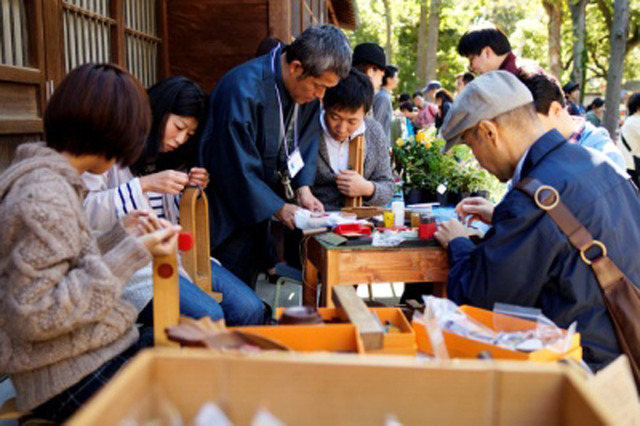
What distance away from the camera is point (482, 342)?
159 centimetres

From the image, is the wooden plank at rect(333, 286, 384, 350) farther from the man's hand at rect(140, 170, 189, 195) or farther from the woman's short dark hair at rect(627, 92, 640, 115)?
the woman's short dark hair at rect(627, 92, 640, 115)

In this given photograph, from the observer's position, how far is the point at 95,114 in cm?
172

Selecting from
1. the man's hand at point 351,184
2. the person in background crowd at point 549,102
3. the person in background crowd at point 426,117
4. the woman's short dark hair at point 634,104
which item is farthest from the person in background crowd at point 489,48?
the person in background crowd at point 426,117

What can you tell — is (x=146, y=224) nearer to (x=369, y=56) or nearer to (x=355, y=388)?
(x=355, y=388)

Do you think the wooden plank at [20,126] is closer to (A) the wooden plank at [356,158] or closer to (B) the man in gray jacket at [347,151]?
(B) the man in gray jacket at [347,151]

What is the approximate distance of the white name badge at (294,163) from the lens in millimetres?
3482

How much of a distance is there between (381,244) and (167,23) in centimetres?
344

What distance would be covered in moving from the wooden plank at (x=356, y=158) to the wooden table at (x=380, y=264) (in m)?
1.09

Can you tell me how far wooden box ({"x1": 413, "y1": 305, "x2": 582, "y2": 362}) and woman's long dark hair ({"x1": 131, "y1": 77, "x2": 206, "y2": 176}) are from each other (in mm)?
1672

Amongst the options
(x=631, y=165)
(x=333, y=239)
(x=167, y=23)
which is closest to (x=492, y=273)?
(x=333, y=239)

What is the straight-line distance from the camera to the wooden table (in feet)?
9.02

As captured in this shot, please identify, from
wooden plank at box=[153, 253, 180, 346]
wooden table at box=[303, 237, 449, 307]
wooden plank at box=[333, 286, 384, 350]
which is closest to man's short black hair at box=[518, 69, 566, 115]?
wooden table at box=[303, 237, 449, 307]

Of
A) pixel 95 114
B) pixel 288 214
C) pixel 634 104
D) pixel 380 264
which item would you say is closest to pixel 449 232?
pixel 380 264

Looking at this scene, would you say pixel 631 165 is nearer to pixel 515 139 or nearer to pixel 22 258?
pixel 515 139
